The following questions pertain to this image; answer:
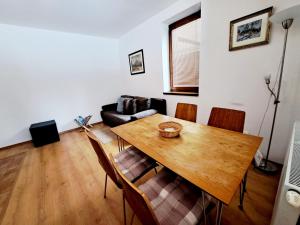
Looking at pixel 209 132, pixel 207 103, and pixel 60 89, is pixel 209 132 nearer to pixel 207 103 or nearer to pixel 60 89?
pixel 207 103

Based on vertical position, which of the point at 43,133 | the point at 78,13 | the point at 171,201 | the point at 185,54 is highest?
the point at 78,13

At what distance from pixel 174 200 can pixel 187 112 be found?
3.96 feet

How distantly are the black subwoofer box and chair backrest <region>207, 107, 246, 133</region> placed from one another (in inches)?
131

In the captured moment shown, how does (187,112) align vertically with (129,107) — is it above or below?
above

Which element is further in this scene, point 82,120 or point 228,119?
point 82,120

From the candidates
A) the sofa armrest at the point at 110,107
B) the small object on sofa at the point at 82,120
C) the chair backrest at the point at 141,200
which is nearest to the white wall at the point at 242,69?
the chair backrest at the point at 141,200

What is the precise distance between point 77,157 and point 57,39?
9.46 feet

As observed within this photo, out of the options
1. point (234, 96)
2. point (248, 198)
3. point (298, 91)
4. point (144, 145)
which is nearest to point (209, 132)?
point (144, 145)

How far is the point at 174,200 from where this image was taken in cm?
94

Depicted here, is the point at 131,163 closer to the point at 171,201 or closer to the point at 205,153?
the point at 171,201

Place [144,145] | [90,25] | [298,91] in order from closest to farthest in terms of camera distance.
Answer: [144,145] → [298,91] → [90,25]

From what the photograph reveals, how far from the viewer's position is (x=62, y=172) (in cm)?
208

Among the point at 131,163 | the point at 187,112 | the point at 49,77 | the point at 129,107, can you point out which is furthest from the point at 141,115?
the point at 49,77

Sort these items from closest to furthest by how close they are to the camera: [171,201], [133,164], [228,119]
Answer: [171,201], [133,164], [228,119]
